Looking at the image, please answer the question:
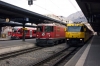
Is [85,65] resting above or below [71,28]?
below

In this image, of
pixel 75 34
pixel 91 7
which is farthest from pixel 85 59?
pixel 91 7

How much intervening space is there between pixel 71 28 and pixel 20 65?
47.1 ft

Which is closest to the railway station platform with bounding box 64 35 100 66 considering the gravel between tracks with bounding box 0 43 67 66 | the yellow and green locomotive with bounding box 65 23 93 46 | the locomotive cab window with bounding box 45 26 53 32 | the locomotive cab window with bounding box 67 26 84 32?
the gravel between tracks with bounding box 0 43 67 66

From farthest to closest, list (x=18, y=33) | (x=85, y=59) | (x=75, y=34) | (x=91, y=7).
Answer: (x=18, y=33) → (x=91, y=7) → (x=75, y=34) → (x=85, y=59)

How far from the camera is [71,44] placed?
2580cm

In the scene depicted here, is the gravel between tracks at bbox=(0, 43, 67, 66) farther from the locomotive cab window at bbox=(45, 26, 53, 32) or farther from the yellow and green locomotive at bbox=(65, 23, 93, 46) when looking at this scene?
the locomotive cab window at bbox=(45, 26, 53, 32)

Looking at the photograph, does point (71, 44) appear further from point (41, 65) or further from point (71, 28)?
point (41, 65)

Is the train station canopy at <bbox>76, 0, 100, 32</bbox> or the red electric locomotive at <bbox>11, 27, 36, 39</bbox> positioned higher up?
the train station canopy at <bbox>76, 0, 100, 32</bbox>

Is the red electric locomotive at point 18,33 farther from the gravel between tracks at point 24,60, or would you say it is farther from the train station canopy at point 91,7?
the gravel between tracks at point 24,60

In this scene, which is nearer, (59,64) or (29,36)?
(59,64)

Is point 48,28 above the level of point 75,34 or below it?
above

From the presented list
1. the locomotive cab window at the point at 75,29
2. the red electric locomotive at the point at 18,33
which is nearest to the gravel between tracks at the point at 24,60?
the locomotive cab window at the point at 75,29

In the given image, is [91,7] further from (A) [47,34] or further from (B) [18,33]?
(B) [18,33]

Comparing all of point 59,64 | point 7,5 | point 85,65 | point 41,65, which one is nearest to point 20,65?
point 41,65
